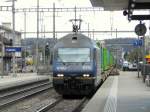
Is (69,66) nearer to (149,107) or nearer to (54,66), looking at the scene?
(54,66)

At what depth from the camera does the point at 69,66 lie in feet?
88.3

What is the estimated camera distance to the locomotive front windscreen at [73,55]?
27.2 meters

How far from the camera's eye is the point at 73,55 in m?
27.3

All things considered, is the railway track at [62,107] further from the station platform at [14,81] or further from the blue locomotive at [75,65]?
the station platform at [14,81]

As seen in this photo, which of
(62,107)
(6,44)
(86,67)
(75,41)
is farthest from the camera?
(6,44)

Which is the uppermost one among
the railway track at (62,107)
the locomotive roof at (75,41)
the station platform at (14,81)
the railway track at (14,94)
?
the locomotive roof at (75,41)

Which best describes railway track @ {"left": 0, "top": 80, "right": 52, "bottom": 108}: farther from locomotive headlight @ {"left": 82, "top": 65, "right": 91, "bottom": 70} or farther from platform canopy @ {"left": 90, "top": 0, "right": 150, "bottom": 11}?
platform canopy @ {"left": 90, "top": 0, "right": 150, "bottom": 11}

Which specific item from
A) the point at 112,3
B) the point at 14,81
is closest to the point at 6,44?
the point at 14,81

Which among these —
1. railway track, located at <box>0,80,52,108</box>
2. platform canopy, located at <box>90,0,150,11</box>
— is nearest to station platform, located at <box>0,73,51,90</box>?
railway track, located at <box>0,80,52,108</box>

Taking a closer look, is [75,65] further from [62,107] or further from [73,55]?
[62,107]

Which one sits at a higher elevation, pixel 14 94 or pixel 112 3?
pixel 112 3

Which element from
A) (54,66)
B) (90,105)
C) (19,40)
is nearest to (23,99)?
(54,66)

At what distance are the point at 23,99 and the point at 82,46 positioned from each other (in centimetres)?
467

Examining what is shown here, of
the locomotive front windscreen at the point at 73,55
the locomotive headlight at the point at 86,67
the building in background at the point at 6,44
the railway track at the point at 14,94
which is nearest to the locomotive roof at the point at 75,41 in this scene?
the locomotive front windscreen at the point at 73,55
